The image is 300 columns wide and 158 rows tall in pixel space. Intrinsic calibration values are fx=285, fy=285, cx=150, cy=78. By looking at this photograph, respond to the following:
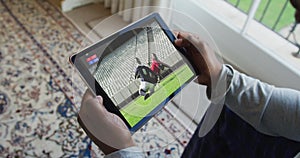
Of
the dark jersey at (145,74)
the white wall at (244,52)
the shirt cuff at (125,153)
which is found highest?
the dark jersey at (145,74)

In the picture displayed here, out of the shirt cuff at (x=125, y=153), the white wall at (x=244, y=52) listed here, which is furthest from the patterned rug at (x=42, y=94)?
the white wall at (x=244, y=52)

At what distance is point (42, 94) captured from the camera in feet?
4.31

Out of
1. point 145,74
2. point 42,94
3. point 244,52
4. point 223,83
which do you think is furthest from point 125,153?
point 244,52

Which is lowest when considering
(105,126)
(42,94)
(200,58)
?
(42,94)

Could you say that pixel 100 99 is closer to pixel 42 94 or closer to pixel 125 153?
pixel 125 153

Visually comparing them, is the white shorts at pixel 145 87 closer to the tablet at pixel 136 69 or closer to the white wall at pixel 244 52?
the tablet at pixel 136 69

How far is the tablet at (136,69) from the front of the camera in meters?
0.58

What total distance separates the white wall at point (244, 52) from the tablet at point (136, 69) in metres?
0.70

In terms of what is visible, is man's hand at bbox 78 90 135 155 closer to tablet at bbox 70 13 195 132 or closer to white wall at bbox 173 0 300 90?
tablet at bbox 70 13 195 132

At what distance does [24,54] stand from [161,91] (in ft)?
3.58

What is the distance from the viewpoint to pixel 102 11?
1.82m

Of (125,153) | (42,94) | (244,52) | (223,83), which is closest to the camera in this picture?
(125,153)

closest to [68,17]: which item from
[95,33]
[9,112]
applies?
[9,112]

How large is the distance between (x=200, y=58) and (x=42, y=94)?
88 centimetres
